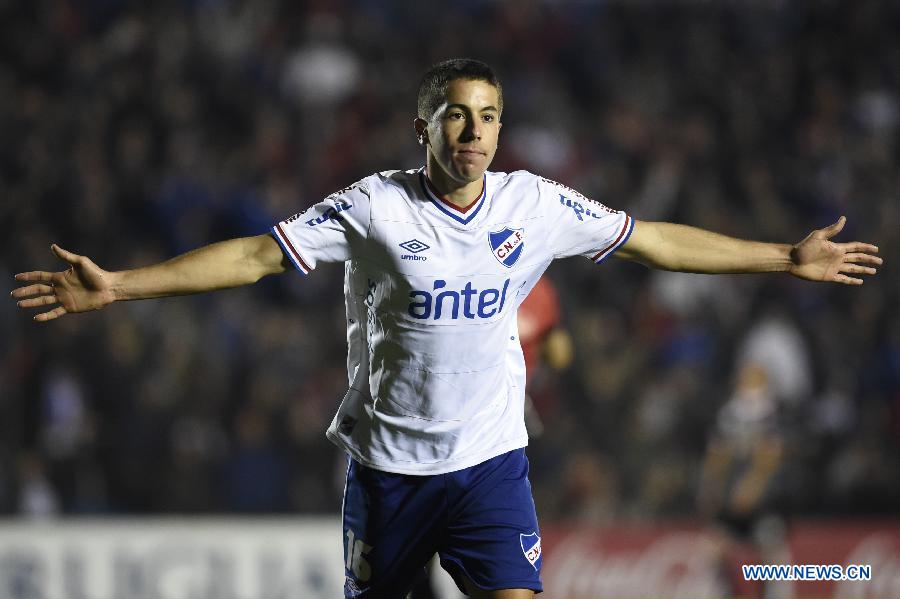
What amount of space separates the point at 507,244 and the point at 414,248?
32 cm

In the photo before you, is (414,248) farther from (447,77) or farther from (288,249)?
(447,77)

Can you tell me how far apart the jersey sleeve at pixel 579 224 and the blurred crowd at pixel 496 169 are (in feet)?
17.4

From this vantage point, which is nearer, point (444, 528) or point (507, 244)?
point (507, 244)

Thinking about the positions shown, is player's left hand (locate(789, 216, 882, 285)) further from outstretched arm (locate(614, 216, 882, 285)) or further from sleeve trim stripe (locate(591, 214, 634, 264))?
sleeve trim stripe (locate(591, 214, 634, 264))

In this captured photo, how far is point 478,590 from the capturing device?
3979mm

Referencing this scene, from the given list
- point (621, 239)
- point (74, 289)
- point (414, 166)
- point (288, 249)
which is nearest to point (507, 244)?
point (621, 239)

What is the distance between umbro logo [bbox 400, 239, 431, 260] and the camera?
3795mm

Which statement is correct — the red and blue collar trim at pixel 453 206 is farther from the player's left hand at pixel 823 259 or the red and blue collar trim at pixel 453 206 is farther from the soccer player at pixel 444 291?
the player's left hand at pixel 823 259

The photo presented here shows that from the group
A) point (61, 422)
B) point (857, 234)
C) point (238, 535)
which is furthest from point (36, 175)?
point (857, 234)

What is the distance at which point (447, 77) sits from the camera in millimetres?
3803

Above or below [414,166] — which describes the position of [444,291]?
below
